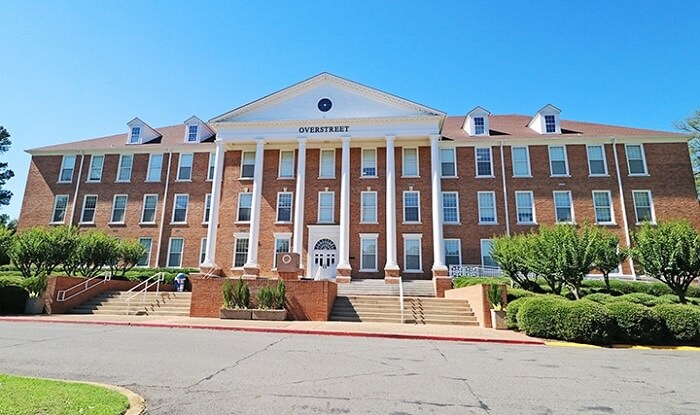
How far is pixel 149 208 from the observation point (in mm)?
30875

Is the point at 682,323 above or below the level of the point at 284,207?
below

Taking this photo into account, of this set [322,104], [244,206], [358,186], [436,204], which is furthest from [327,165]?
[436,204]

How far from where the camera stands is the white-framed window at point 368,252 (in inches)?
1082

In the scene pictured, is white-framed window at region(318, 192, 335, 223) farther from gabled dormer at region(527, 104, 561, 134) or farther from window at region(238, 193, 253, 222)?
gabled dormer at region(527, 104, 561, 134)

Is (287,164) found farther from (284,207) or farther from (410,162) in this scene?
(410,162)

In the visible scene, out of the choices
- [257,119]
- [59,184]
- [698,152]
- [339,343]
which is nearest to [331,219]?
[257,119]

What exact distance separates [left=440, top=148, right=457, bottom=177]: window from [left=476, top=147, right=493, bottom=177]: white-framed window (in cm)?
171

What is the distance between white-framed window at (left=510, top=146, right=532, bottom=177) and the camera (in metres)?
28.7

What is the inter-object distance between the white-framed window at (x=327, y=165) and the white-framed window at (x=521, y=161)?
1315cm

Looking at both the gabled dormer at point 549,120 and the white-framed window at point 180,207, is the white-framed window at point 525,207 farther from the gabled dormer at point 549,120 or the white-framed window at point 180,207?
the white-framed window at point 180,207

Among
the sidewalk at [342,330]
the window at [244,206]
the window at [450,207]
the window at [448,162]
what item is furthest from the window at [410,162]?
the sidewalk at [342,330]

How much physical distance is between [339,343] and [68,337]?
7.65m

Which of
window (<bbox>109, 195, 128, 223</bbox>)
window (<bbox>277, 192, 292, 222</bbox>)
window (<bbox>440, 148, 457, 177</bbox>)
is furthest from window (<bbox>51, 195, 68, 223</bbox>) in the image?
window (<bbox>440, 148, 457, 177</bbox>)

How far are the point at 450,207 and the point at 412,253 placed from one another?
174 inches
